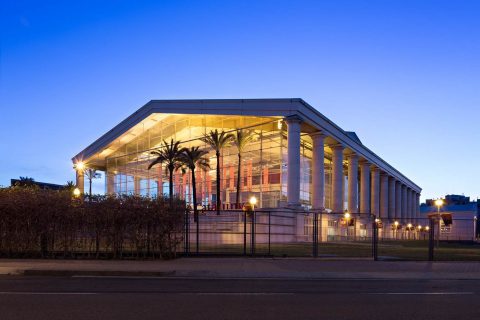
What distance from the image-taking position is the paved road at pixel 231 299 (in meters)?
9.63

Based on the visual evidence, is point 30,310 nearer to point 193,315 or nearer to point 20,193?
point 193,315

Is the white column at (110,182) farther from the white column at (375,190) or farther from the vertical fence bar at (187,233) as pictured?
the vertical fence bar at (187,233)

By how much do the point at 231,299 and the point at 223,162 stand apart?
179 feet

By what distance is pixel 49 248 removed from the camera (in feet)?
75.4

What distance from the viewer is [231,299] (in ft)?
38.0

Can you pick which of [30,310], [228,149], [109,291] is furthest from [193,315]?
[228,149]

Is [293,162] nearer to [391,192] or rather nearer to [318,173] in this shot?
[318,173]

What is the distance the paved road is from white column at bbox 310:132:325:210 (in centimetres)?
4037

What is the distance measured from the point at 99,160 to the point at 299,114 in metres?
44.0

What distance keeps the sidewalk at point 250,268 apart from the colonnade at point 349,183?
6.34 meters

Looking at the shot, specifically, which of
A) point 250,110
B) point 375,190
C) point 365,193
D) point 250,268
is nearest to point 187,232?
point 250,268

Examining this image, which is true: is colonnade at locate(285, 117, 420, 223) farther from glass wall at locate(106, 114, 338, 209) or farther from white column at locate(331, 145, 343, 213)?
glass wall at locate(106, 114, 338, 209)

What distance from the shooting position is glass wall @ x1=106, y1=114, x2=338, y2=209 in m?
58.9

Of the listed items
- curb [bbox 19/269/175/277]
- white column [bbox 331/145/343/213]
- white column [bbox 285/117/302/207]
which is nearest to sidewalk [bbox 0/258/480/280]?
curb [bbox 19/269/175/277]
